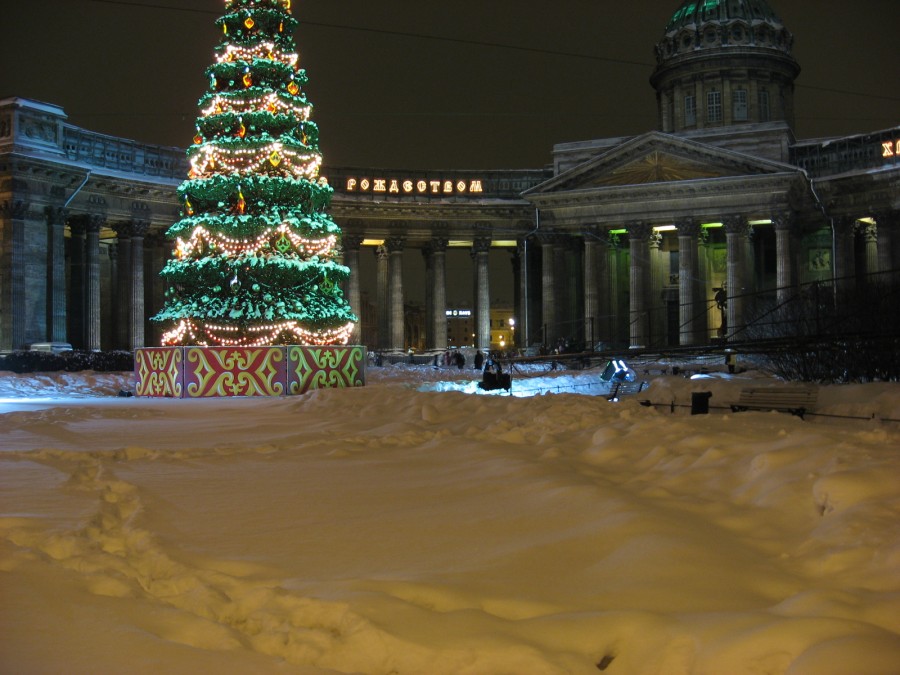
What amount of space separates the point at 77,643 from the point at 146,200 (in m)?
50.3

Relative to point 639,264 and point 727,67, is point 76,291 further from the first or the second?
point 727,67

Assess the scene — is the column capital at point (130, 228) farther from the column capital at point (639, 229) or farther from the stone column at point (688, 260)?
the stone column at point (688, 260)

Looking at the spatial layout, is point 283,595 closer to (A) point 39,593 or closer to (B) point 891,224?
(A) point 39,593

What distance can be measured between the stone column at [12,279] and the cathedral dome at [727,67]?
49.9m

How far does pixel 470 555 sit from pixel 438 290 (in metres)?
55.4

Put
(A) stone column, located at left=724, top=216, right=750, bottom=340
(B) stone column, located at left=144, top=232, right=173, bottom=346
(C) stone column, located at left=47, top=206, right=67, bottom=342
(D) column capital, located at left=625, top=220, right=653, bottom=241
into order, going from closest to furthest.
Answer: (C) stone column, located at left=47, top=206, right=67, bottom=342 < (B) stone column, located at left=144, top=232, right=173, bottom=346 < (A) stone column, located at left=724, top=216, right=750, bottom=340 < (D) column capital, located at left=625, top=220, right=653, bottom=241

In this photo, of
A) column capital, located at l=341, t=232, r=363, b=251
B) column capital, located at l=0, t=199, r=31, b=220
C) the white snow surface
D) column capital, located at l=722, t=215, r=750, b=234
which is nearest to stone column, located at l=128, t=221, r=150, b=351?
column capital, located at l=0, t=199, r=31, b=220

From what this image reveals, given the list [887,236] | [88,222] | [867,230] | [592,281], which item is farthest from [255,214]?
[867,230]

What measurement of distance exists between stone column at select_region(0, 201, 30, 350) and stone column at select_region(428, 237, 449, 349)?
1052 inches

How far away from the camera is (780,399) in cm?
1664

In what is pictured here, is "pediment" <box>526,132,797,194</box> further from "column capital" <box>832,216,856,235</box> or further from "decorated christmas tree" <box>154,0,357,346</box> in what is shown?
"decorated christmas tree" <box>154,0,357,346</box>

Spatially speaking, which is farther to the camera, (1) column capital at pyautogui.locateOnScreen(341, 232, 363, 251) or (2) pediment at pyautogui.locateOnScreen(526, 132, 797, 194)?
(1) column capital at pyautogui.locateOnScreen(341, 232, 363, 251)

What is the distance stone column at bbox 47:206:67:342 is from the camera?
152 feet

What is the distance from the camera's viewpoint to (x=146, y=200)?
51.6 metres
